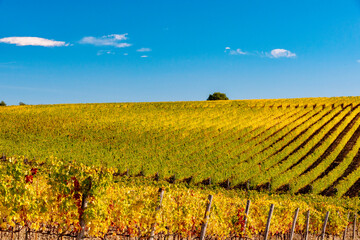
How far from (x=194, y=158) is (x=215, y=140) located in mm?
6427

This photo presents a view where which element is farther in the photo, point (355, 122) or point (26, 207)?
point (355, 122)

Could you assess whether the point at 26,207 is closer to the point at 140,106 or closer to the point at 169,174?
the point at 169,174

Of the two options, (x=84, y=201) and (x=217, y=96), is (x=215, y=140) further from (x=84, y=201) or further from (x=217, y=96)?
(x=217, y=96)

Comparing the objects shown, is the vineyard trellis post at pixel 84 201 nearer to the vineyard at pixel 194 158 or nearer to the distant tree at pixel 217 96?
the vineyard at pixel 194 158

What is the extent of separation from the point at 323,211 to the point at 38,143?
3545 cm

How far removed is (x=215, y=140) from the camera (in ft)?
141

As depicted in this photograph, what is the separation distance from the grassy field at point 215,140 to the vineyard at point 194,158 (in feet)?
0.44

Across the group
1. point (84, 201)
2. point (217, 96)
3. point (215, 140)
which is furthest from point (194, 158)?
point (217, 96)

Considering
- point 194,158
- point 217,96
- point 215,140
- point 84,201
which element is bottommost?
point 194,158

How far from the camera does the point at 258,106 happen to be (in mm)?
59938

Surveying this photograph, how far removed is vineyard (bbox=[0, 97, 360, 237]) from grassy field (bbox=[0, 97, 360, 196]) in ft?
0.44

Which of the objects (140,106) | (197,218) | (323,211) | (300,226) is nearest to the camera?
(197,218)

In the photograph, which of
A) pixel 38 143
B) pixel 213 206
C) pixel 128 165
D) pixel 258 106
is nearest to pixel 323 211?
pixel 213 206

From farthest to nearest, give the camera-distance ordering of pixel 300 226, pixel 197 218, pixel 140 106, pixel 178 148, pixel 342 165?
pixel 140 106, pixel 178 148, pixel 342 165, pixel 300 226, pixel 197 218
